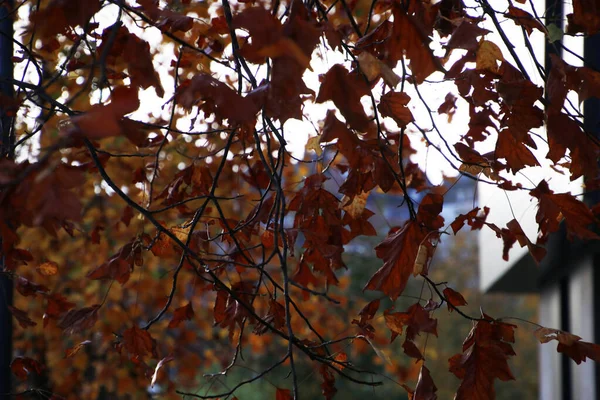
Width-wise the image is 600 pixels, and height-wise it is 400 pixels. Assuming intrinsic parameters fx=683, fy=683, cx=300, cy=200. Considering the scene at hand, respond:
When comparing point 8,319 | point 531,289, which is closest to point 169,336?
point 531,289

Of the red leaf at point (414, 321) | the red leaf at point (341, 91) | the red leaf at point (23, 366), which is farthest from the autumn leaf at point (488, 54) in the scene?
the red leaf at point (23, 366)

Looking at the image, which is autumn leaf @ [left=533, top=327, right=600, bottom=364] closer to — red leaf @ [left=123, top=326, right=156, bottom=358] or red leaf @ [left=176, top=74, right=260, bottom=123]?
red leaf @ [left=176, top=74, right=260, bottom=123]

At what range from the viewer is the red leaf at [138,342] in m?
2.13

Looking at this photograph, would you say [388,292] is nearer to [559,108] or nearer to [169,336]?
[559,108]

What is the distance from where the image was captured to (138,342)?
2146mm

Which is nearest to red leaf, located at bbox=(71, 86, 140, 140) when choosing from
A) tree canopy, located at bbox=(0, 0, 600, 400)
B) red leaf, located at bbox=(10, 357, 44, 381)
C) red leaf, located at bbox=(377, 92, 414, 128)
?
tree canopy, located at bbox=(0, 0, 600, 400)

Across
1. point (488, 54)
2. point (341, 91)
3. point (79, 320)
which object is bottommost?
point (79, 320)

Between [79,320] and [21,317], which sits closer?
[79,320]

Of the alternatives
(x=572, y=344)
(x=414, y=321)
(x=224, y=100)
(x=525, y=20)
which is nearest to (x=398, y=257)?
(x=414, y=321)

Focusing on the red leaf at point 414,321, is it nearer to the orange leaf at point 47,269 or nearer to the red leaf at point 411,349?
the red leaf at point 411,349

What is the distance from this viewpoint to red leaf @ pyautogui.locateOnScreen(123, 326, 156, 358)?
2.13 meters

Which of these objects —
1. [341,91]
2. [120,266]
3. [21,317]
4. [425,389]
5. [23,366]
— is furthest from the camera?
[23,366]

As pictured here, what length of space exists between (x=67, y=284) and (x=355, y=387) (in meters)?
7.33

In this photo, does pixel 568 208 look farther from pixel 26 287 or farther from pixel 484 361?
pixel 26 287
